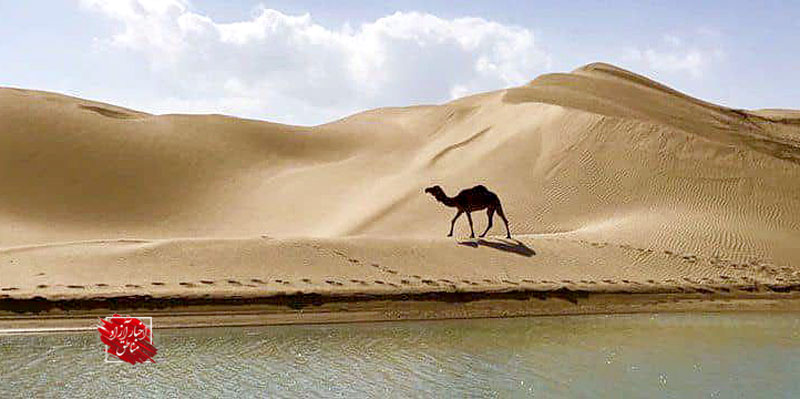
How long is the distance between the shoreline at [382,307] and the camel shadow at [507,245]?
9.42ft

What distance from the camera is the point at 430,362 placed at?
47.1 feet

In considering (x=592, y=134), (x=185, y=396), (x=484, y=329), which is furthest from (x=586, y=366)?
(x=592, y=134)

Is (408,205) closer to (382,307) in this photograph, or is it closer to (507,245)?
(507,245)

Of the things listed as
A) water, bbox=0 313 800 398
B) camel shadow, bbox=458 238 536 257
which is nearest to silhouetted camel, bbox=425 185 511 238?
camel shadow, bbox=458 238 536 257

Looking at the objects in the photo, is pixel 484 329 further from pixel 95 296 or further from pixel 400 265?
pixel 95 296

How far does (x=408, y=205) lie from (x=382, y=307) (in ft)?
46.4

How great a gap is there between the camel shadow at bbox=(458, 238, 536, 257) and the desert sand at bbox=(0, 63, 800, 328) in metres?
0.10

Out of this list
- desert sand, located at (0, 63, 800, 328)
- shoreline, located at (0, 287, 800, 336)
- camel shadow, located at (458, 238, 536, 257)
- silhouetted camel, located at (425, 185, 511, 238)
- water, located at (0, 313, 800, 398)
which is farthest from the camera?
silhouetted camel, located at (425, 185, 511, 238)

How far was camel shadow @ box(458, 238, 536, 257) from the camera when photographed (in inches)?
974

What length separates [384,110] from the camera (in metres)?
56.8

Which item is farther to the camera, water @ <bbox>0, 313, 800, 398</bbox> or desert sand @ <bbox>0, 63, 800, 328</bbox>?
desert sand @ <bbox>0, 63, 800, 328</bbox>

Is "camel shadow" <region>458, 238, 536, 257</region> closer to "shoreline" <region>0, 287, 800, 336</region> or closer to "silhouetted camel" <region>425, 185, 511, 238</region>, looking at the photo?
"silhouetted camel" <region>425, 185, 511, 238</region>

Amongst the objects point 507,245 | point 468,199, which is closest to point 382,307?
point 468,199

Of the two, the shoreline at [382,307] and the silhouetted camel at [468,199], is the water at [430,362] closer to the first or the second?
the shoreline at [382,307]
